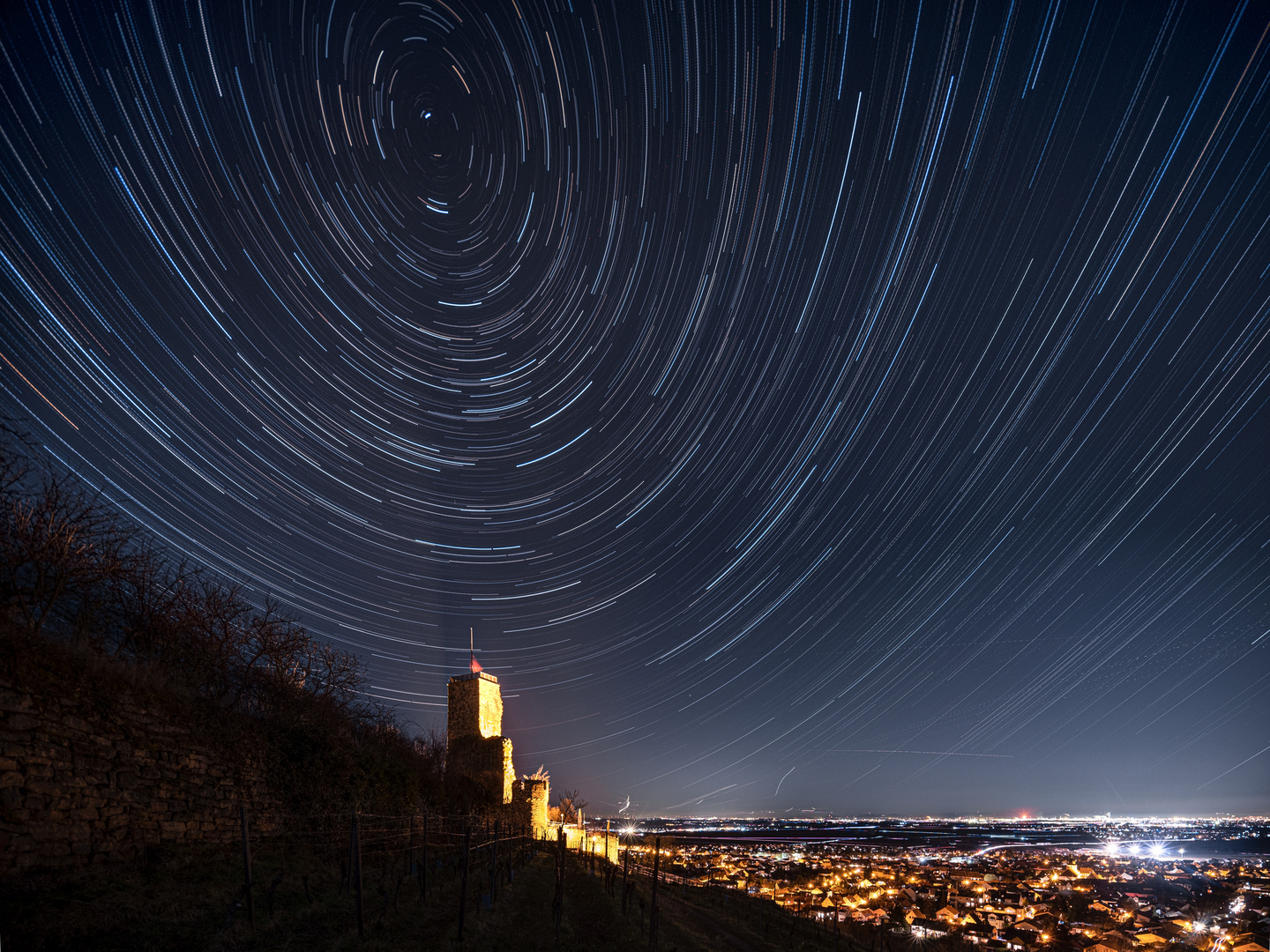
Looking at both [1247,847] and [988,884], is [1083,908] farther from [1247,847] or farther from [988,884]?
[1247,847]

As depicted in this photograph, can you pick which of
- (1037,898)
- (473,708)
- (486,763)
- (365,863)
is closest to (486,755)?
(486,763)

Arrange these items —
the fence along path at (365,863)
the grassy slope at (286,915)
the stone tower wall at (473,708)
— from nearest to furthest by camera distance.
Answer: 1. the grassy slope at (286,915)
2. the fence along path at (365,863)
3. the stone tower wall at (473,708)

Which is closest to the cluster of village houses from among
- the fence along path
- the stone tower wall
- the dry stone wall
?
the fence along path

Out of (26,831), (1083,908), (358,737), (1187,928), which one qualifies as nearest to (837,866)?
(1083,908)

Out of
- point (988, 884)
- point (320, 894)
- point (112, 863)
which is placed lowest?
point (988, 884)

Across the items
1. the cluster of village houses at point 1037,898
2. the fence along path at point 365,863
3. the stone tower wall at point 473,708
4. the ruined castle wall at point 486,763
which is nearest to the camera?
the fence along path at point 365,863

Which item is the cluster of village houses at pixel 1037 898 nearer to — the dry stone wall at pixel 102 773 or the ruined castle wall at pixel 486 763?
the ruined castle wall at pixel 486 763

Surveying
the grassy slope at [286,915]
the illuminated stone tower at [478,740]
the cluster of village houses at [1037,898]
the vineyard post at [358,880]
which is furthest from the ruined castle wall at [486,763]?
the vineyard post at [358,880]
